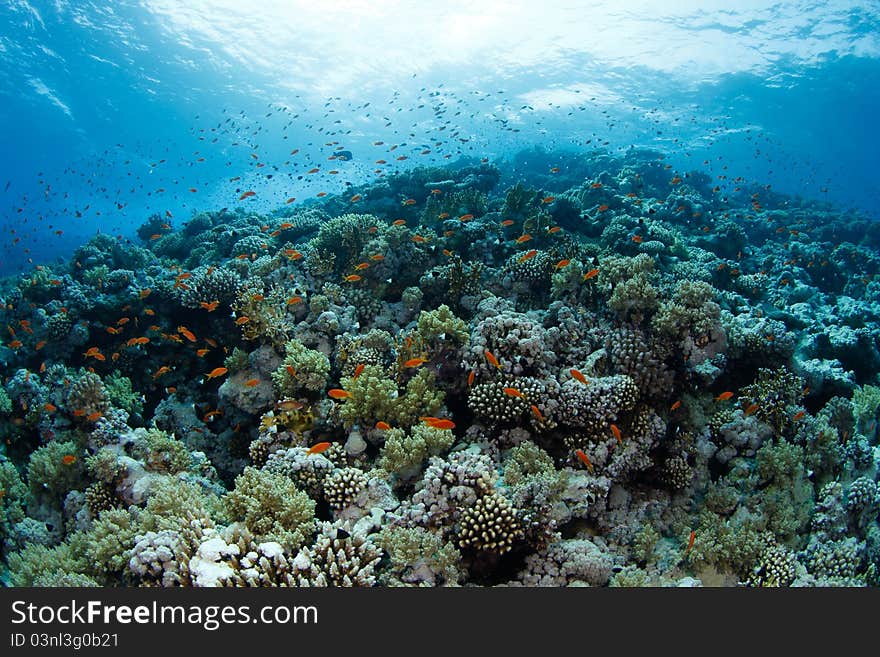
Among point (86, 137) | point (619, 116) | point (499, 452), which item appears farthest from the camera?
point (86, 137)

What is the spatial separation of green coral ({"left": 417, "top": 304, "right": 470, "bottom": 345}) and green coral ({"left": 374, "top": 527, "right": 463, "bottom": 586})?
3.79 meters

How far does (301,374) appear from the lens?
8039 mm

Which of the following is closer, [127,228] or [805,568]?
[805,568]

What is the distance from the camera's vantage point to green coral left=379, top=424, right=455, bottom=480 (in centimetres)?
635

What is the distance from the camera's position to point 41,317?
37.9ft

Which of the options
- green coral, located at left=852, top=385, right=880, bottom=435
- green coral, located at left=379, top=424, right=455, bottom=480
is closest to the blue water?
green coral, located at left=379, top=424, right=455, bottom=480

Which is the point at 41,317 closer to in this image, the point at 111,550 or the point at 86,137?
the point at 111,550

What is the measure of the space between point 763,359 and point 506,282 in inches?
219

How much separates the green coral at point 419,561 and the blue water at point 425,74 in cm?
1791

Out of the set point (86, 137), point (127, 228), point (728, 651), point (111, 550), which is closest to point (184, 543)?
point (111, 550)

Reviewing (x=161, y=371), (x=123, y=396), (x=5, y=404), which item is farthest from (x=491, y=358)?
(x=5, y=404)

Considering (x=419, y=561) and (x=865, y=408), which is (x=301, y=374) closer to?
(x=419, y=561)

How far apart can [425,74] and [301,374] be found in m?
41.1

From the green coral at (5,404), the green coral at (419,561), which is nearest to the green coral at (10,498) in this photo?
the green coral at (5,404)
